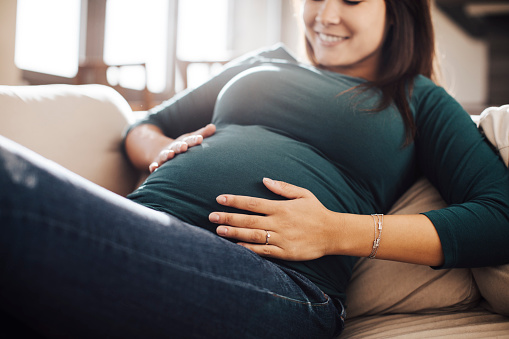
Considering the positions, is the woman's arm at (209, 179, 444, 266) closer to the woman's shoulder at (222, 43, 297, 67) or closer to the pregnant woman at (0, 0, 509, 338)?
the pregnant woman at (0, 0, 509, 338)

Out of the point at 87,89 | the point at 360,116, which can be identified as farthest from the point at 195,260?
the point at 87,89

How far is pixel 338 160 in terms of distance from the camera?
2.62 ft

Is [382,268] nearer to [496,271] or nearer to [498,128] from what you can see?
[496,271]

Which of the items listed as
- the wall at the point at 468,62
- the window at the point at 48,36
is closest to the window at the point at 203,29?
the window at the point at 48,36

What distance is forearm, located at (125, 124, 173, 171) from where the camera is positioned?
0.97 metres

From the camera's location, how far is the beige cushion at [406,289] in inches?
30.2

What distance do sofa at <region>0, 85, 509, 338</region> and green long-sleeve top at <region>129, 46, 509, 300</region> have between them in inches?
2.2

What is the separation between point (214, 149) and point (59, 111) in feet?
1.48

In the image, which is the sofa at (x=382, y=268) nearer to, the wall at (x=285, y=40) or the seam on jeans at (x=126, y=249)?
the seam on jeans at (x=126, y=249)

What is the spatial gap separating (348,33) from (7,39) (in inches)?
135

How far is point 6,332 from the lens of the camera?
0.45m

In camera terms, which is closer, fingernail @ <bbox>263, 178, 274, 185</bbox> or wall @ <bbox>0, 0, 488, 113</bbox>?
fingernail @ <bbox>263, 178, 274, 185</bbox>

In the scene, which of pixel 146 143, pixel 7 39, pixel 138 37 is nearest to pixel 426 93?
pixel 146 143

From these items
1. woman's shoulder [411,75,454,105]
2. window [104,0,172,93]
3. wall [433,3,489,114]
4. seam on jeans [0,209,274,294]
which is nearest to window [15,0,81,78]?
window [104,0,172,93]
